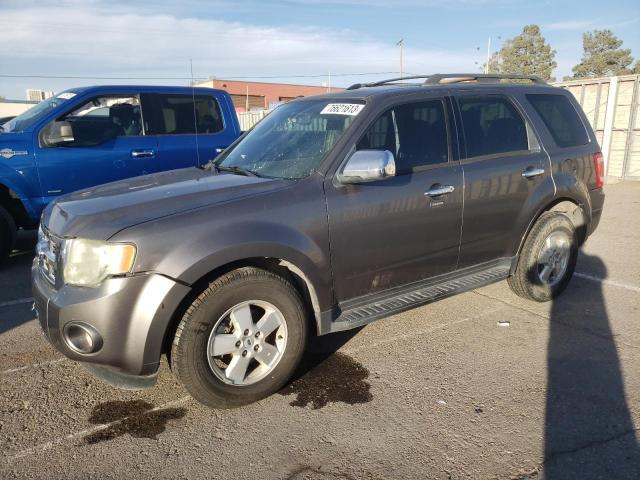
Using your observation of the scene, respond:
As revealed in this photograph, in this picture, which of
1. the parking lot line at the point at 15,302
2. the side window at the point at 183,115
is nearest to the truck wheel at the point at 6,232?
the parking lot line at the point at 15,302

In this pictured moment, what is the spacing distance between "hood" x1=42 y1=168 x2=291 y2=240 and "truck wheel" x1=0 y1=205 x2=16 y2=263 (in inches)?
115

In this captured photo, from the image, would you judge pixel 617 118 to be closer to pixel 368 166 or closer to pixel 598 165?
pixel 598 165

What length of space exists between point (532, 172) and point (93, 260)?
11.1 ft

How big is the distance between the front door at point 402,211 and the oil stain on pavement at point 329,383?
524mm

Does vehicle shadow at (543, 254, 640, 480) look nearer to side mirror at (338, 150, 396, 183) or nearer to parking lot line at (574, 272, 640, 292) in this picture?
parking lot line at (574, 272, 640, 292)

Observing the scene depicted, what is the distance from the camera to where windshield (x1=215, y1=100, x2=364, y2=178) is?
11.2 feet

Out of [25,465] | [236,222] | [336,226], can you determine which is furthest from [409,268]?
[25,465]

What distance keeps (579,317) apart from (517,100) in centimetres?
193

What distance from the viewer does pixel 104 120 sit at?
246 inches

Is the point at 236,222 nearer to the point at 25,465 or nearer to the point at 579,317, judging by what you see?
the point at 25,465

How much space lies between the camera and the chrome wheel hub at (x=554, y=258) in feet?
14.6

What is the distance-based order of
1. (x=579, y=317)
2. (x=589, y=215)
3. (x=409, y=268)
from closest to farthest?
1. (x=409, y=268)
2. (x=579, y=317)
3. (x=589, y=215)

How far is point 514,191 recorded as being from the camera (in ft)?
13.4

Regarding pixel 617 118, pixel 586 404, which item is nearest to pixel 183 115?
pixel 586 404
